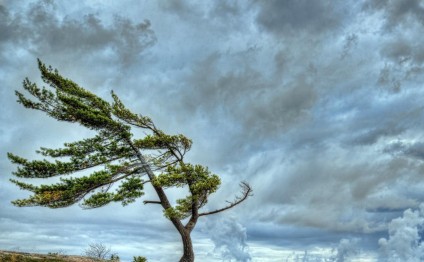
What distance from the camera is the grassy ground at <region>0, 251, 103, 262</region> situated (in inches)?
756

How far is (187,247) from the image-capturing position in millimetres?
26391

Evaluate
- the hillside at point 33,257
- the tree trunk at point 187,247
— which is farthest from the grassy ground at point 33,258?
the tree trunk at point 187,247

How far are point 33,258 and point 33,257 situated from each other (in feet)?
1.24

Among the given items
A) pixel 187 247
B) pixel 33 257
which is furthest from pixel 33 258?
pixel 187 247

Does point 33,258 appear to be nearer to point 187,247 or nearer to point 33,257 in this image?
point 33,257

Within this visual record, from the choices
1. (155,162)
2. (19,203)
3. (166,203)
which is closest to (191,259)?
(166,203)

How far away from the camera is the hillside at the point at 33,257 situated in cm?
1922

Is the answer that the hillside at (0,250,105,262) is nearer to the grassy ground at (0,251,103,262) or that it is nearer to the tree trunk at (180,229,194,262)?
the grassy ground at (0,251,103,262)

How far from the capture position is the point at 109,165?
26.0 meters

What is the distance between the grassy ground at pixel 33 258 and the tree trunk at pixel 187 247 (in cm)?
584

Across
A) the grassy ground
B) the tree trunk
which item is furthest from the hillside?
the tree trunk

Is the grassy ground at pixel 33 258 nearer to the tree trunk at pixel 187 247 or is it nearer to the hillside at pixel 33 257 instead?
the hillside at pixel 33 257

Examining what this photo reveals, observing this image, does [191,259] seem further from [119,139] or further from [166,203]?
[119,139]

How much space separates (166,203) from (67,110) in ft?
29.0
